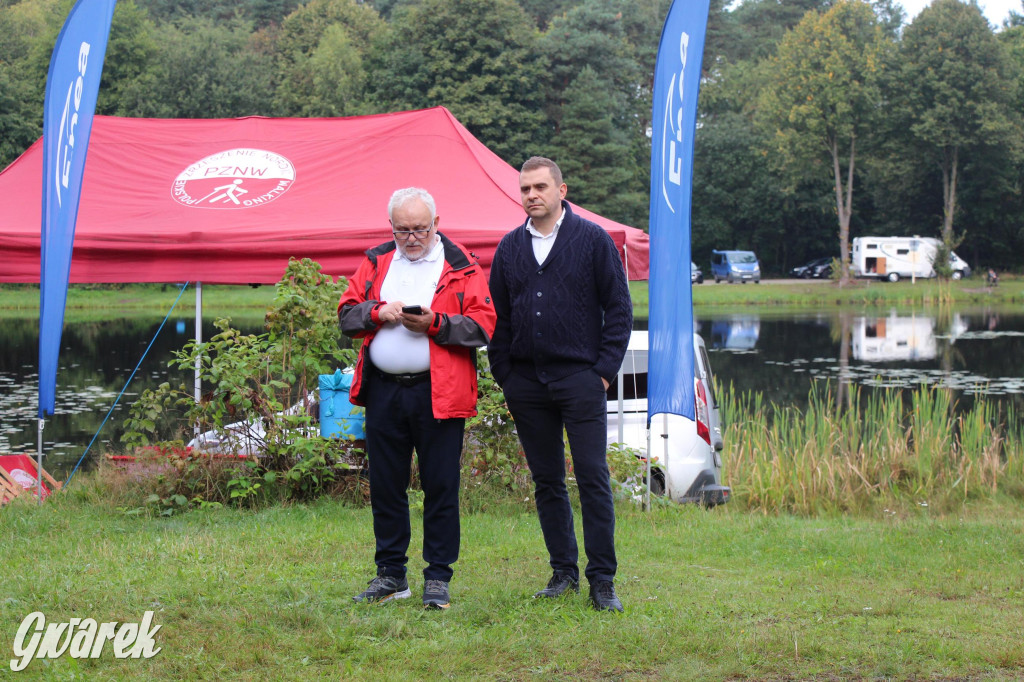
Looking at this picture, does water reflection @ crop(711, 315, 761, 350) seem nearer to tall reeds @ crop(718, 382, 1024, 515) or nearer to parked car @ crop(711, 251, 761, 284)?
parked car @ crop(711, 251, 761, 284)

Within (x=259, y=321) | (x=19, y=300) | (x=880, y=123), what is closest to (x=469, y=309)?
(x=259, y=321)

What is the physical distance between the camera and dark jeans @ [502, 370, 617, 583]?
409 cm

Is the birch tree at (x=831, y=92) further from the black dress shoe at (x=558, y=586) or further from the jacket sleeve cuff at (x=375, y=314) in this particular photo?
the jacket sleeve cuff at (x=375, y=314)

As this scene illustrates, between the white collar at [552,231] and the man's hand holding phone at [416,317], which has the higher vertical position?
the white collar at [552,231]

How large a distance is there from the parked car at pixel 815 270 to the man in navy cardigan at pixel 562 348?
50.9 metres

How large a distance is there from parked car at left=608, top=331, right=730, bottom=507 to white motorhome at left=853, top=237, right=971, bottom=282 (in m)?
42.4

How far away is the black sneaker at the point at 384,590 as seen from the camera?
4.18 meters

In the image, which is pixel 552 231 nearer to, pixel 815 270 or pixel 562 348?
pixel 562 348

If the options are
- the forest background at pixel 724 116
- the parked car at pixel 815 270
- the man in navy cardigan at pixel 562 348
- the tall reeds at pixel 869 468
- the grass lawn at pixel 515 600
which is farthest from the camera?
the parked car at pixel 815 270

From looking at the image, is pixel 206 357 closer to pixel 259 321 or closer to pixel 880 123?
pixel 259 321

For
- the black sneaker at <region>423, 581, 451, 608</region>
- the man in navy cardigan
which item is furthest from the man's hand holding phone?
the black sneaker at <region>423, 581, 451, 608</region>

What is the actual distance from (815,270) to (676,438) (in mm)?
48464

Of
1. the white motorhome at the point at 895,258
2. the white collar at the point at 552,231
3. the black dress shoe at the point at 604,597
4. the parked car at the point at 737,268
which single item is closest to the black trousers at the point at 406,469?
the black dress shoe at the point at 604,597

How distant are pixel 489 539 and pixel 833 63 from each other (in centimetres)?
4735
